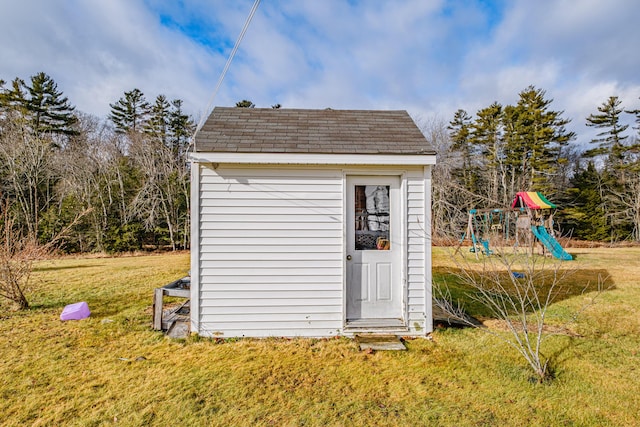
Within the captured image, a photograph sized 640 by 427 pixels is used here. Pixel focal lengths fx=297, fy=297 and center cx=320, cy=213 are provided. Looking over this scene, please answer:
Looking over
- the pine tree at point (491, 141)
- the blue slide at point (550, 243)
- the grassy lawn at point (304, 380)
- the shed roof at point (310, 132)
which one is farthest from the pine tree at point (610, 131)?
the shed roof at point (310, 132)

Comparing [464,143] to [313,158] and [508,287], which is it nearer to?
[508,287]

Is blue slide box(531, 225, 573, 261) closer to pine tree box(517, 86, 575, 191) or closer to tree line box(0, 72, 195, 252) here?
pine tree box(517, 86, 575, 191)

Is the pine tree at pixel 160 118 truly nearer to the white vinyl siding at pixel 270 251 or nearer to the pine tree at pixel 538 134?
the white vinyl siding at pixel 270 251

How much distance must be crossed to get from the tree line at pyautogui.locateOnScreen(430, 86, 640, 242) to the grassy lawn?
18.6 m

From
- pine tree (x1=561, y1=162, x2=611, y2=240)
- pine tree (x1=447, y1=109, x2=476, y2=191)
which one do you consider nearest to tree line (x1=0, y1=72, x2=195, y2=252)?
pine tree (x1=447, y1=109, x2=476, y2=191)

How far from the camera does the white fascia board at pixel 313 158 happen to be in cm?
413

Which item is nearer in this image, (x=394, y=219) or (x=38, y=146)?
(x=394, y=219)

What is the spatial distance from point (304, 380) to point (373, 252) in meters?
1.99

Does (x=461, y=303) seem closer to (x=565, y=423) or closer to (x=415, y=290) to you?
(x=415, y=290)

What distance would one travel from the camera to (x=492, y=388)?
10.0 ft

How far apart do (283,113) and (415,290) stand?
385cm

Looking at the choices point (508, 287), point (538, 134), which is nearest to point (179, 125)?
point (508, 287)

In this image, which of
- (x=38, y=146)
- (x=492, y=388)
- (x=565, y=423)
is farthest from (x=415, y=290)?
(x=38, y=146)

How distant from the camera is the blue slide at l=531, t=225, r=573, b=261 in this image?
38.1ft
